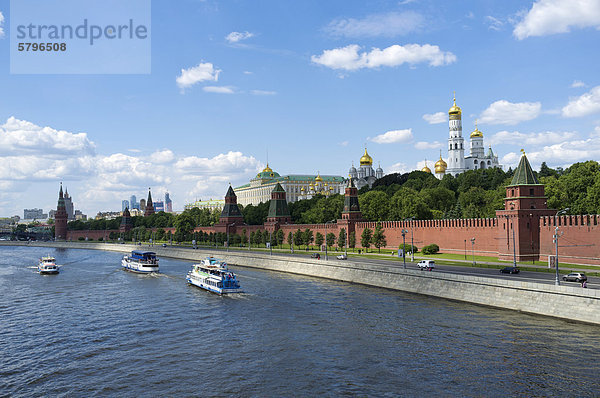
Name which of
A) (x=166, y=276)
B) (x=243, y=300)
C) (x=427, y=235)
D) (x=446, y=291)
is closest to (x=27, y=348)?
(x=243, y=300)

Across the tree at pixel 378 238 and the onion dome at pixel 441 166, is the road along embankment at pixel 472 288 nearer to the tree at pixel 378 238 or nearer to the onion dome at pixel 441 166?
the tree at pixel 378 238

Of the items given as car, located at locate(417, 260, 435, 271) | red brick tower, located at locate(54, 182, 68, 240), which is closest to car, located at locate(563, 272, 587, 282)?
car, located at locate(417, 260, 435, 271)

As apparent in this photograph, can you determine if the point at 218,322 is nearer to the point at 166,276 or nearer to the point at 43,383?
the point at 43,383

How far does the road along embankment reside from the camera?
34688 millimetres

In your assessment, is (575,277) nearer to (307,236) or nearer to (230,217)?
(307,236)

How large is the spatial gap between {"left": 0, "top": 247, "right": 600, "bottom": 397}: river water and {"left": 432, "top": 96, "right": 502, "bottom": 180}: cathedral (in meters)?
127

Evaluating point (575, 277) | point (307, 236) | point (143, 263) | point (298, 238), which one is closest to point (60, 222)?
point (298, 238)

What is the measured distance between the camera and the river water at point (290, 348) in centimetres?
2441

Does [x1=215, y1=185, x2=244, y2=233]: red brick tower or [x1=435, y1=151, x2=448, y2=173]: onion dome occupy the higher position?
[x1=435, y1=151, x2=448, y2=173]: onion dome

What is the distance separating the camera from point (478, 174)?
125 m

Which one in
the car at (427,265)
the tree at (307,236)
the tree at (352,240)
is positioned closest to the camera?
the car at (427,265)

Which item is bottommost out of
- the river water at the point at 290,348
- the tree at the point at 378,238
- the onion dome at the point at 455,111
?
the river water at the point at 290,348

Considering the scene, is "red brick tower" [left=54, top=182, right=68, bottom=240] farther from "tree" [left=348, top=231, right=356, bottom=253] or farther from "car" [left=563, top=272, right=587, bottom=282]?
"car" [left=563, top=272, right=587, bottom=282]

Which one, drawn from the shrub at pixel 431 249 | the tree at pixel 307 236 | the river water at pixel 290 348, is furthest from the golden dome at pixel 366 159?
the river water at pixel 290 348
